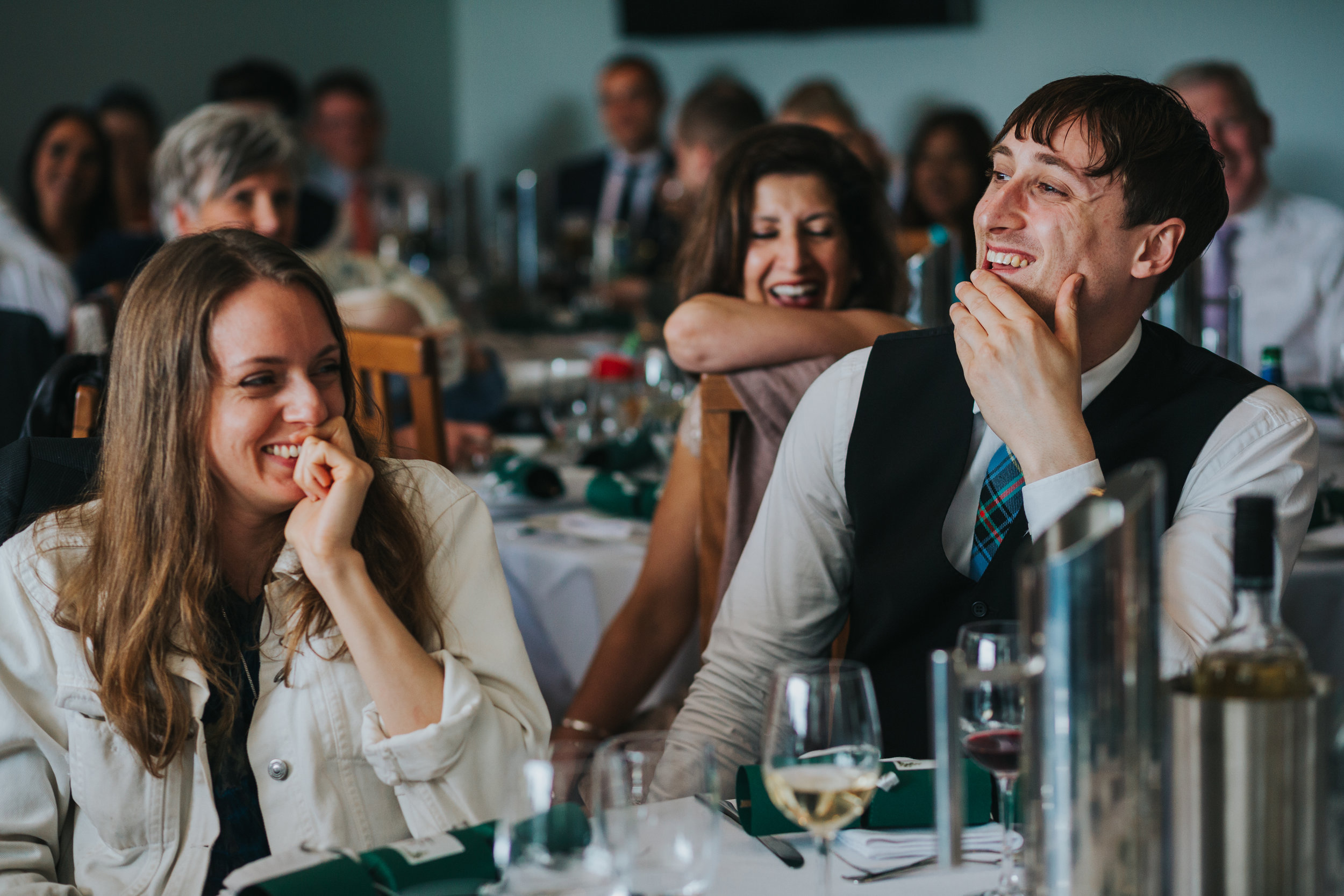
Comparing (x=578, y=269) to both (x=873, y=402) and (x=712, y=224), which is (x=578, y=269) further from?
(x=873, y=402)

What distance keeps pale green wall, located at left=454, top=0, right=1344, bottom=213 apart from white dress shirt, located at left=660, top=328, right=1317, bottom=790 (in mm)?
2213

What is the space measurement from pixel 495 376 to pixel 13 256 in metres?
1.39

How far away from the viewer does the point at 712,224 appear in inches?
86.1

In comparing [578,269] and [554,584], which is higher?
[578,269]

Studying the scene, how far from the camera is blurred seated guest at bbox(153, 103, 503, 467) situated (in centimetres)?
291

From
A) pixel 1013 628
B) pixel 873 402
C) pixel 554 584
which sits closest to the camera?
pixel 1013 628

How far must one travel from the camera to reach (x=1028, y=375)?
131cm

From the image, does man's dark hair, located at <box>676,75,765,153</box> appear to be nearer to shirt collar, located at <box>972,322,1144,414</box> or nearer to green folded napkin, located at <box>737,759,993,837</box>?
shirt collar, located at <box>972,322,1144,414</box>

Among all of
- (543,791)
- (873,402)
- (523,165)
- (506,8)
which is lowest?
(543,791)

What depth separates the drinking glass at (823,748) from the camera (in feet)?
2.79

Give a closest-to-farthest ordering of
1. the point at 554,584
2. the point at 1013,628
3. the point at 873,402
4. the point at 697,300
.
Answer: the point at 1013,628 < the point at 873,402 < the point at 697,300 < the point at 554,584

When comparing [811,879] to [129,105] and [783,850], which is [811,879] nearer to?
[783,850]

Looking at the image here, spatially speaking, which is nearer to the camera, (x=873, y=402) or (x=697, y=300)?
(x=873, y=402)

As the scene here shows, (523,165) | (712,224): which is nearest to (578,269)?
(523,165)
